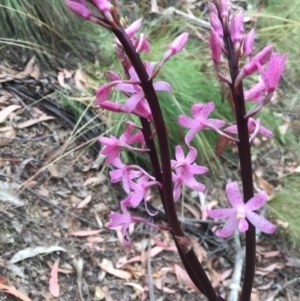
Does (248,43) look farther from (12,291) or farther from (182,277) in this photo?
(182,277)

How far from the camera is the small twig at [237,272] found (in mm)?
1589

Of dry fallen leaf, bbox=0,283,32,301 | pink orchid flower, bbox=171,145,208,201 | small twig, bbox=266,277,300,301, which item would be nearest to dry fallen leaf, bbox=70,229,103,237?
dry fallen leaf, bbox=0,283,32,301

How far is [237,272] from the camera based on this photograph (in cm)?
170

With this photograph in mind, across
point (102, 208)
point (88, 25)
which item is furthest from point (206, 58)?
point (102, 208)

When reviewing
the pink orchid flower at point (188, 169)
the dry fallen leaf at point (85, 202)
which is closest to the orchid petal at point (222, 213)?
the pink orchid flower at point (188, 169)

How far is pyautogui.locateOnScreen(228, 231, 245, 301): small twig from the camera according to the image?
1589mm

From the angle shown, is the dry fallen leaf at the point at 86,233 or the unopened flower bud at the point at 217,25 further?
the dry fallen leaf at the point at 86,233

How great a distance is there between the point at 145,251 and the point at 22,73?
843mm

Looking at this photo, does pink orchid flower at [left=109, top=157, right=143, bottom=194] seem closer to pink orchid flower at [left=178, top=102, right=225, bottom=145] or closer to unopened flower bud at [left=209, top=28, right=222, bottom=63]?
pink orchid flower at [left=178, top=102, right=225, bottom=145]

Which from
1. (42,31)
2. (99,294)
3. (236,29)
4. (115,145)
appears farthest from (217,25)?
(42,31)

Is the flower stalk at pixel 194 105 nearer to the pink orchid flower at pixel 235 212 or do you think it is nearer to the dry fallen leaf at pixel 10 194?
the pink orchid flower at pixel 235 212

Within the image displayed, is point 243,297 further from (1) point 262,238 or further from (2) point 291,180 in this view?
(2) point 291,180

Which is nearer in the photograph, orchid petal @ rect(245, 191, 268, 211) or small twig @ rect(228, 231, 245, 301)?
orchid petal @ rect(245, 191, 268, 211)

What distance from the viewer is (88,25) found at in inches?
97.7
